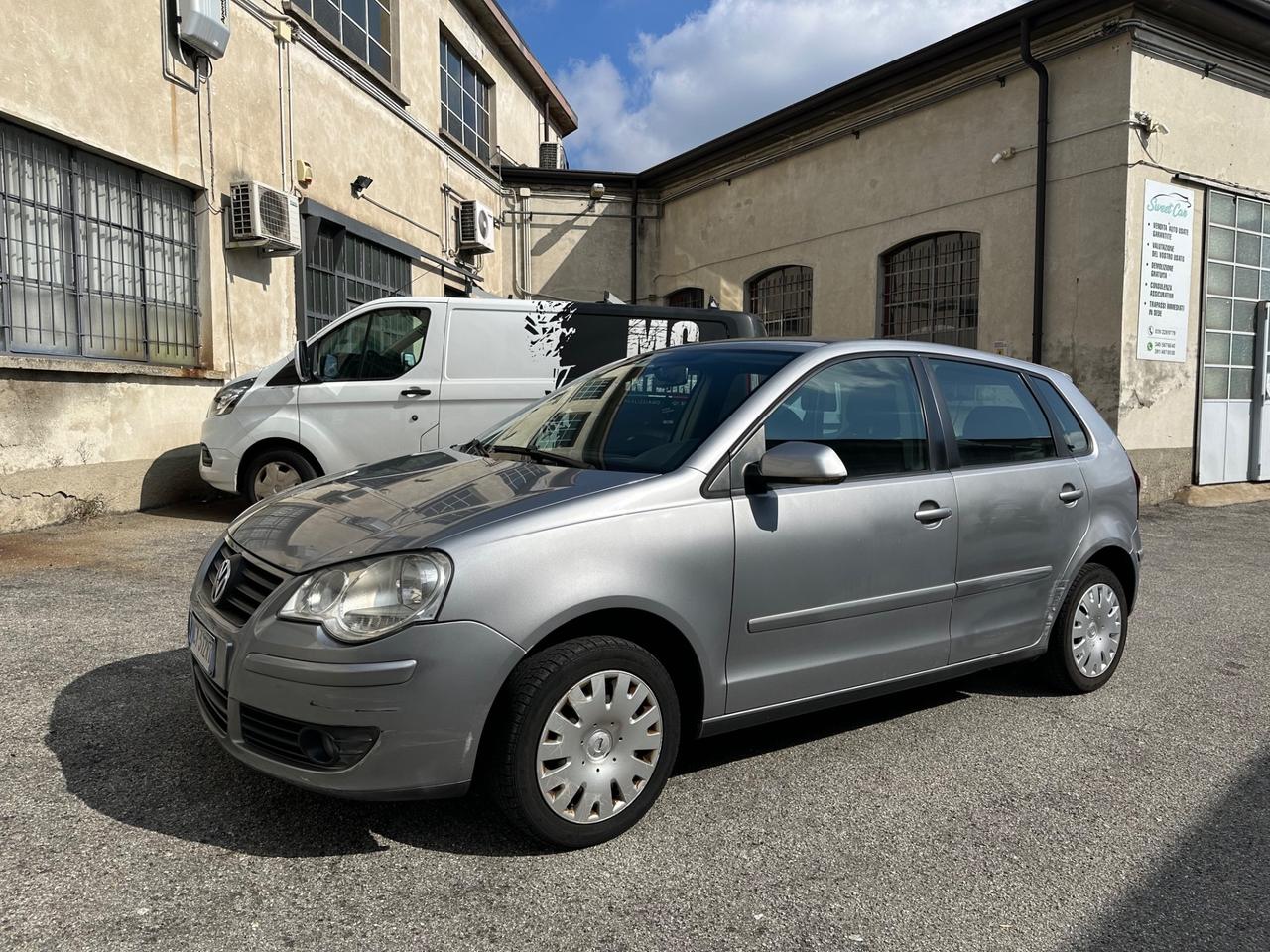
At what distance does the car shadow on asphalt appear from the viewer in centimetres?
277

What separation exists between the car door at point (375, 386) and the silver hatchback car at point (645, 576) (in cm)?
409

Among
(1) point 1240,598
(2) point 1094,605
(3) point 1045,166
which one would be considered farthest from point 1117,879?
(3) point 1045,166

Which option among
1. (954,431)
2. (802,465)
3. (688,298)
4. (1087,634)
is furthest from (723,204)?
(802,465)

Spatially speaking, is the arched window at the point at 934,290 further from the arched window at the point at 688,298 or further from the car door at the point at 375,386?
the car door at the point at 375,386

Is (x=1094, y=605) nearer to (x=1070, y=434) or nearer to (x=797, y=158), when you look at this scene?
(x=1070, y=434)

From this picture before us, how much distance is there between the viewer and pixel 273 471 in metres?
7.90

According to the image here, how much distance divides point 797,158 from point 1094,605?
13.2m

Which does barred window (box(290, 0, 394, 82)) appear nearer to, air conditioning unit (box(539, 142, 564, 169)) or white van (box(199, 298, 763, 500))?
white van (box(199, 298, 763, 500))

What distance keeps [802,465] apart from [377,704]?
1523 mm

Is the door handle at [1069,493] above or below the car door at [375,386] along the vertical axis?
below

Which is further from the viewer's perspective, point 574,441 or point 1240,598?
point 1240,598

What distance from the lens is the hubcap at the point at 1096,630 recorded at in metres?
4.27

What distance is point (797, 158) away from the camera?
15938mm

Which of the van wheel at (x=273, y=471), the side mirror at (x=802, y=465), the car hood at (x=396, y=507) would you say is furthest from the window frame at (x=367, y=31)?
the side mirror at (x=802, y=465)
